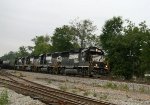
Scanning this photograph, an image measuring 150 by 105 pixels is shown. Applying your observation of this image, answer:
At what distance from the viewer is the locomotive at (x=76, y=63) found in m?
35.4

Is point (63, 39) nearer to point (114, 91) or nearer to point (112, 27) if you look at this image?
point (112, 27)

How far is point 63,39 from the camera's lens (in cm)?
9475

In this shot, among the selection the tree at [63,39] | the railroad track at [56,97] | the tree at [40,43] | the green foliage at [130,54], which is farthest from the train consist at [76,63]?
the tree at [40,43]

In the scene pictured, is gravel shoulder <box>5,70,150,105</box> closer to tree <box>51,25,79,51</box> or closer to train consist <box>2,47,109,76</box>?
train consist <box>2,47,109,76</box>

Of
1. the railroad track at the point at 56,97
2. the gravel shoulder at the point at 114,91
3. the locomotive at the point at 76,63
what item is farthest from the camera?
the locomotive at the point at 76,63

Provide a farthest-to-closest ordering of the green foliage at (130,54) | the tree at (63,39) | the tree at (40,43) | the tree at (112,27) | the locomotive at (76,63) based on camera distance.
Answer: the tree at (40,43) < the tree at (63,39) < the tree at (112,27) < the green foliage at (130,54) < the locomotive at (76,63)

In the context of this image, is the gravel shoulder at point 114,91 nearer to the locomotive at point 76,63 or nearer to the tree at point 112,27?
the locomotive at point 76,63

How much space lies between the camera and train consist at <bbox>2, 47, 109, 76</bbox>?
35375 millimetres

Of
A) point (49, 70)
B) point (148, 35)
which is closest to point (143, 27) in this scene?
point (148, 35)

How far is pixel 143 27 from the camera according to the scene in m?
54.5

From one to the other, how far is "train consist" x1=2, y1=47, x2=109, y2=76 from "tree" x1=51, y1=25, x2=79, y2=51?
126 ft

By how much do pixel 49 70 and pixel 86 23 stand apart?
51701mm

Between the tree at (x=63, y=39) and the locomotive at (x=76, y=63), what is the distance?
38.3 metres

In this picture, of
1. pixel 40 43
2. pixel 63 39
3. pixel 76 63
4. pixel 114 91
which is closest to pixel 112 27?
pixel 63 39
